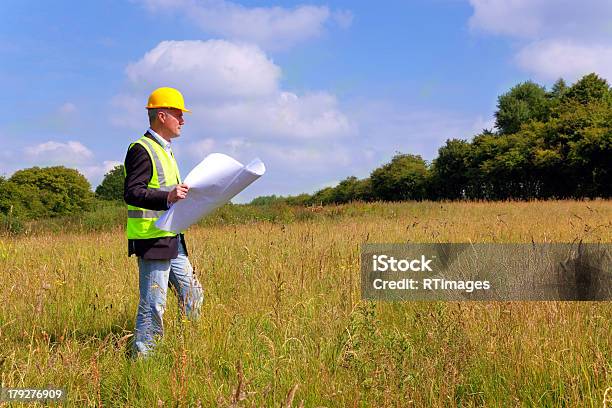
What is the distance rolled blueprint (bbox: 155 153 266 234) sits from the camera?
3.05 metres

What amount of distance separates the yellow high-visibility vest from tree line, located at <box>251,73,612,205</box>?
22.2 metres

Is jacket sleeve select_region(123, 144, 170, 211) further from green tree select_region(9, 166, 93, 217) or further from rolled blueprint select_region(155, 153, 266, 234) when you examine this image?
green tree select_region(9, 166, 93, 217)

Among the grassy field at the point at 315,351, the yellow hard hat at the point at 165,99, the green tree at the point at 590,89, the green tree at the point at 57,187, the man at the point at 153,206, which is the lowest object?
the grassy field at the point at 315,351

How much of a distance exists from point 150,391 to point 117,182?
2384 inches

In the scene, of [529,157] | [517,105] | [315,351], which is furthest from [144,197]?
[517,105]

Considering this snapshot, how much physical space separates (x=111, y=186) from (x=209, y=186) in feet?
203

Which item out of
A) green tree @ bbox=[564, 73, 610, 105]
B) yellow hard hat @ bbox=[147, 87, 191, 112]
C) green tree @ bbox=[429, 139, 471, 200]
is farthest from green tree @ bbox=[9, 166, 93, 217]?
yellow hard hat @ bbox=[147, 87, 191, 112]

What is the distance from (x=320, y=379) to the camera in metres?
2.69

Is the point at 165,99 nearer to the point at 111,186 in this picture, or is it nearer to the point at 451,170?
the point at 451,170

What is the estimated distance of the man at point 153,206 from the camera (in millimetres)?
3324

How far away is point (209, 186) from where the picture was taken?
311 centimetres

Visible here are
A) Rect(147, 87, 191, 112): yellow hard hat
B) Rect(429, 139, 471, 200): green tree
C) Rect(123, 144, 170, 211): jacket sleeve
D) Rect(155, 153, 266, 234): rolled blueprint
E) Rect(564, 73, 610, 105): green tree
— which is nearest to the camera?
Rect(155, 153, 266, 234): rolled blueprint

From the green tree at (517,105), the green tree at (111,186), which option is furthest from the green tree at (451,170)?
the green tree at (111,186)

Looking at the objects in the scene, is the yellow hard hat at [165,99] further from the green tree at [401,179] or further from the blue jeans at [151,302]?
the green tree at [401,179]
